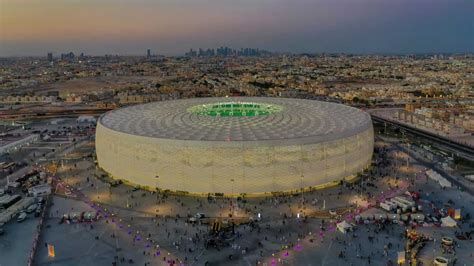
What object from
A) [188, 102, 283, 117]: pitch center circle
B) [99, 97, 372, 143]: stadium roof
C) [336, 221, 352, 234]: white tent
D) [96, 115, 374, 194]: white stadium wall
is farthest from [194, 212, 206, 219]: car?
[188, 102, 283, 117]: pitch center circle

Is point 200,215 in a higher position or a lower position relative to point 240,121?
lower

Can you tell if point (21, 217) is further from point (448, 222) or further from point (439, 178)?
point (439, 178)

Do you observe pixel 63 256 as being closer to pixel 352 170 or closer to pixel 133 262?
pixel 133 262

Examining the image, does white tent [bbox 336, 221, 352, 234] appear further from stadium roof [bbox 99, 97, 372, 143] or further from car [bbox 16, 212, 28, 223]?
car [bbox 16, 212, 28, 223]

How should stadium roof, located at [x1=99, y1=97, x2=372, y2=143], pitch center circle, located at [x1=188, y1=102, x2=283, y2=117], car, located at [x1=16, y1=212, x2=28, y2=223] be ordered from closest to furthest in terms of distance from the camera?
car, located at [x1=16, y1=212, x2=28, y2=223]
stadium roof, located at [x1=99, y1=97, x2=372, y2=143]
pitch center circle, located at [x1=188, y1=102, x2=283, y2=117]

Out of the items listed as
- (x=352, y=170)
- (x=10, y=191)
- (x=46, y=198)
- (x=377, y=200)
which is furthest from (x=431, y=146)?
(x=10, y=191)

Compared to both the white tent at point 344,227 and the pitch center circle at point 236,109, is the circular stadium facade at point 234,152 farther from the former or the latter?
the white tent at point 344,227

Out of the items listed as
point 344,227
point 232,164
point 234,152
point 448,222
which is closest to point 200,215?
point 232,164
